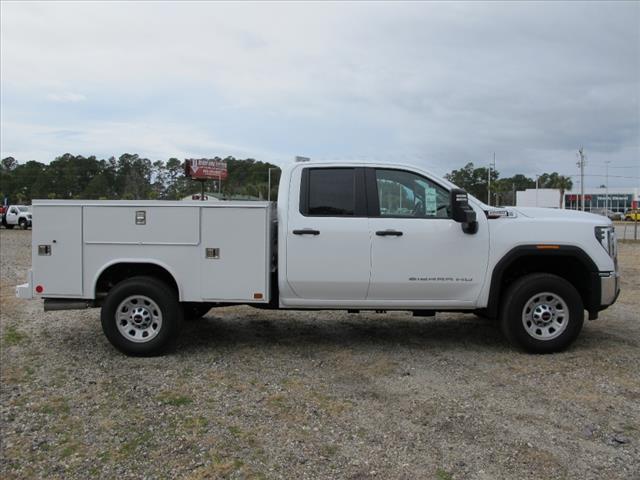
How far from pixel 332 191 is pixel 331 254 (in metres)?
0.67

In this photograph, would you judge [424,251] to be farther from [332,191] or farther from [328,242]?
[332,191]

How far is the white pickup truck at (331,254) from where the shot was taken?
5781 mm

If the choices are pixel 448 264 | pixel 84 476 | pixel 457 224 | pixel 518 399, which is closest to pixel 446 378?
pixel 518 399

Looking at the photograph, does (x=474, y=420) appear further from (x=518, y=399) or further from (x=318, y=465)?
(x=318, y=465)

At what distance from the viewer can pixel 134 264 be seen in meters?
5.96

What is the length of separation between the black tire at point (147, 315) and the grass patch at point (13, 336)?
60.6 inches

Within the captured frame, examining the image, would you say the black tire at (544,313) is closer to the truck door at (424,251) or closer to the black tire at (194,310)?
the truck door at (424,251)

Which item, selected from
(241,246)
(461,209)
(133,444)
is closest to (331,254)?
(241,246)

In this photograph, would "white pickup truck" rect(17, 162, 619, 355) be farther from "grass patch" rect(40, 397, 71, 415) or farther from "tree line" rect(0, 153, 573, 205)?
"tree line" rect(0, 153, 573, 205)

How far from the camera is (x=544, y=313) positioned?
5840 millimetres

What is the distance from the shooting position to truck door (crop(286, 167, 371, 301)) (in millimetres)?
5758

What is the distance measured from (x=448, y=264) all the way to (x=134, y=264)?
3.23 meters

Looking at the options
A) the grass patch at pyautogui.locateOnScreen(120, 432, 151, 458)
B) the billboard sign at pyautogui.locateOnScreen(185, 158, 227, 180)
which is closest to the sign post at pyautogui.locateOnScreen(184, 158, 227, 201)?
the billboard sign at pyautogui.locateOnScreen(185, 158, 227, 180)

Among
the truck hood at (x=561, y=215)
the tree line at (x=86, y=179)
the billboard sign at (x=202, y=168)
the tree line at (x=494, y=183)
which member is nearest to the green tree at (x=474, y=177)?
the tree line at (x=494, y=183)
